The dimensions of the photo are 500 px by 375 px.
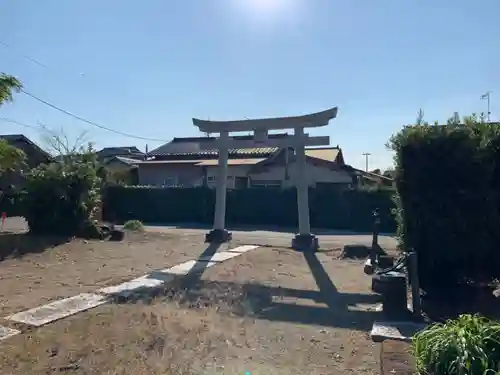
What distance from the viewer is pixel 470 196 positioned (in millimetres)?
5645

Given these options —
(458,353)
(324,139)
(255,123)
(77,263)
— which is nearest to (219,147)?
(255,123)

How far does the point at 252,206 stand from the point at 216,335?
19117mm

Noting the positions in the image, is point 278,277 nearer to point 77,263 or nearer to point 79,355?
point 77,263

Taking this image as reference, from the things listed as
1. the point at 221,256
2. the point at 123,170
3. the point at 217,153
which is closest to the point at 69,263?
the point at 221,256

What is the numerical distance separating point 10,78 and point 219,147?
19.5ft

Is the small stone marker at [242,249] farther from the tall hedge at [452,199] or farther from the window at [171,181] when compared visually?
the window at [171,181]

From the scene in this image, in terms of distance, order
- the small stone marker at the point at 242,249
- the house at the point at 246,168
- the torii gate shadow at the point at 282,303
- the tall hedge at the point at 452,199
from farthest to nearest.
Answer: the house at the point at 246,168, the small stone marker at the point at 242,249, the torii gate shadow at the point at 282,303, the tall hedge at the point at 452,199

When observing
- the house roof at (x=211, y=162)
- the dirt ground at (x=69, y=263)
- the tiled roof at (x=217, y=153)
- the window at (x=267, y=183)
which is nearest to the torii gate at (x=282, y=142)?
the dirt ground at (x=69, y=263)

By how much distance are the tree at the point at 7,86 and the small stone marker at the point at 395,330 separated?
28.5 feet

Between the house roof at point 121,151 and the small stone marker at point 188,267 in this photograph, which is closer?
the small stone marker at point 188,267

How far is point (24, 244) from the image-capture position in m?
10.9

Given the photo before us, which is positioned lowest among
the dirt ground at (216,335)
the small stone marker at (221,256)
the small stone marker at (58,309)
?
the dirt ground at (216,335)

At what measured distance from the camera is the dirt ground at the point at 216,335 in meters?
4.05

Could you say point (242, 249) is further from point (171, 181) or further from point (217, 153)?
point (217, 153)
